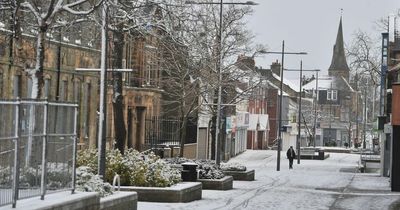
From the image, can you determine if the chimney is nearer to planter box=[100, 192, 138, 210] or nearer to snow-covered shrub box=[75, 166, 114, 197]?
planter box=[100, 192, 138, 210]

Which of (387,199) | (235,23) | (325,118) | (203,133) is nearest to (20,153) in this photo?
(387,199)

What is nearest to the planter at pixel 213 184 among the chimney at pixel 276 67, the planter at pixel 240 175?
the planter at pixel 240 175

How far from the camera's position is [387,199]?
33219 mm

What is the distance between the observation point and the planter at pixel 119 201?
18.2 metres

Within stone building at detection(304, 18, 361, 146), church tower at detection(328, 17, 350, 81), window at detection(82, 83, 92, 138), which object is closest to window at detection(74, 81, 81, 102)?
window at detection(82, 83, 92, 138)

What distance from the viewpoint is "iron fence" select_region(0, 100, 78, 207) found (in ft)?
42.8

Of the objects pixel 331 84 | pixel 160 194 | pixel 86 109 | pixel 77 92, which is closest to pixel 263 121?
pixel 86 109

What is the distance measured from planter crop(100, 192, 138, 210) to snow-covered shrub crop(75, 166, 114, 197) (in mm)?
211

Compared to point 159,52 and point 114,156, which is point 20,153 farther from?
point 159,52

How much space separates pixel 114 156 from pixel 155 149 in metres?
23.7

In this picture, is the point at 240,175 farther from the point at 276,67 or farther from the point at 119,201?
the point at 276,67

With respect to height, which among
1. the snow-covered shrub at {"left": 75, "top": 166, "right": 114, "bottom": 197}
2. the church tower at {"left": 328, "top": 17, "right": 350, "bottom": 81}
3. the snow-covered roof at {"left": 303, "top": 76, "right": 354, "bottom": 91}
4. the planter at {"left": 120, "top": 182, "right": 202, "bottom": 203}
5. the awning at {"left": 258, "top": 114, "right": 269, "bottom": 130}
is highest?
the church tower at {"left": 328, "top": 17, "right": 350, "bottom": 81}

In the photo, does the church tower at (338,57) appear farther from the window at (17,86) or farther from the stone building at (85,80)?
the window at (17,86)

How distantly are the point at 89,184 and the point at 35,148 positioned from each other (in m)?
4.23
